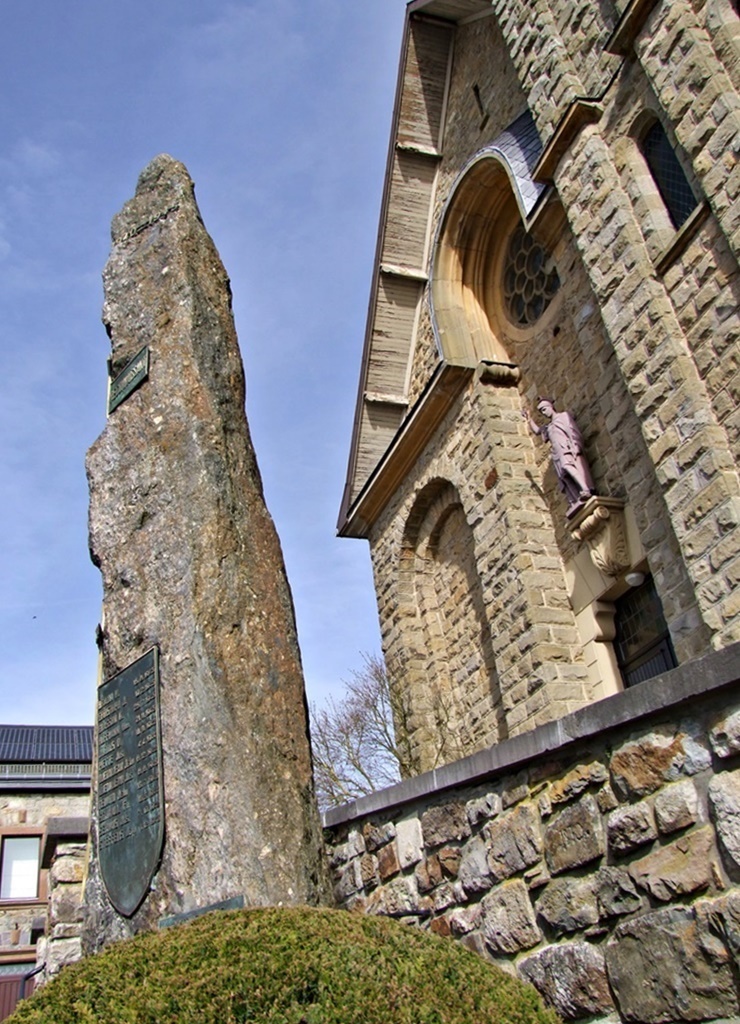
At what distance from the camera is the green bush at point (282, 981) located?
2.79 metres

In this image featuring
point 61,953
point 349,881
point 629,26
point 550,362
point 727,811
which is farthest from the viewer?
point 550,362

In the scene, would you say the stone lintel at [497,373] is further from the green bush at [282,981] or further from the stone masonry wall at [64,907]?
the green bush at [282,981]

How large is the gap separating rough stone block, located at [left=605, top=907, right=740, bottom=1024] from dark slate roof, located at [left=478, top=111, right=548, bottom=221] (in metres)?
8.67

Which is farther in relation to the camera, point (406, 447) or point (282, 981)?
point (406, 447)

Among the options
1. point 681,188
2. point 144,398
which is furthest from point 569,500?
point 144,398

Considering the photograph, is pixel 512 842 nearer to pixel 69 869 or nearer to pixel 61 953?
pixel 61 953

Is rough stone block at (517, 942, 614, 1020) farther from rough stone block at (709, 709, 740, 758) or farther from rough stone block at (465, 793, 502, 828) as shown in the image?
rough stone block at (709, 709, 740, 758)

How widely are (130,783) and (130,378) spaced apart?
2746 mm

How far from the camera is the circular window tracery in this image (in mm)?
12117

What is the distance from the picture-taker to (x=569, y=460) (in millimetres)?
10375

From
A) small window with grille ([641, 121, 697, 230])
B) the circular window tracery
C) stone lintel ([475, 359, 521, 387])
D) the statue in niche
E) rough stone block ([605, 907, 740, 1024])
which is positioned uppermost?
the circular window tracery

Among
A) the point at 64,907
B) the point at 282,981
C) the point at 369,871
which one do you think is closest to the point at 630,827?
the point at 282,981

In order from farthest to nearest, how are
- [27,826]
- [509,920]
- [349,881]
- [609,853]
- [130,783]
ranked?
[27,826]
[349,881]
[130,783]
[509,920]
[609,853]

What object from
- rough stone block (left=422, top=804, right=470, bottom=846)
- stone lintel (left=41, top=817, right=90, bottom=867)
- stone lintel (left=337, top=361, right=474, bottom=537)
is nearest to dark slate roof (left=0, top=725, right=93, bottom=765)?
stone lintel (left=337, top=361, right=474, bottom=537)
